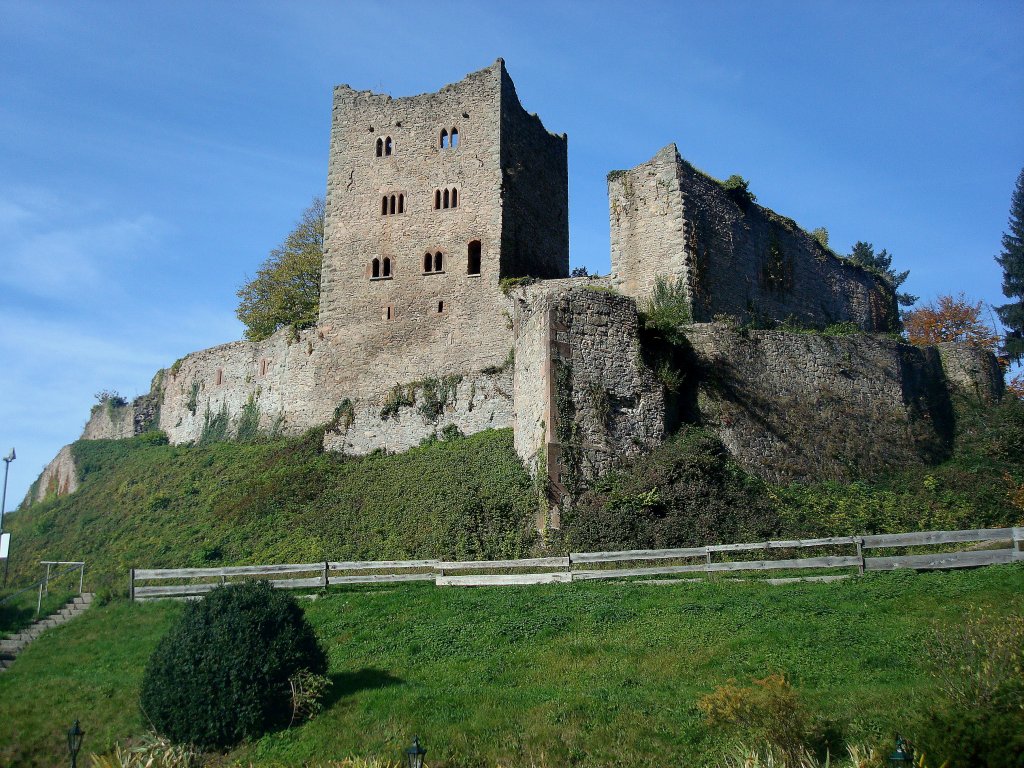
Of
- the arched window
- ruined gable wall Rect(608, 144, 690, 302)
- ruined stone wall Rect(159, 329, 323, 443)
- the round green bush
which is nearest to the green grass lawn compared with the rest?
the round green bush

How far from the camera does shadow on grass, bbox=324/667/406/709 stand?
493 inches

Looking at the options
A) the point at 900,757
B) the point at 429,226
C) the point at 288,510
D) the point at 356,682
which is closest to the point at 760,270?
the point at 429,226

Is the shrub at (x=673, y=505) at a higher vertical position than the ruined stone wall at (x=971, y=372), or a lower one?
lower

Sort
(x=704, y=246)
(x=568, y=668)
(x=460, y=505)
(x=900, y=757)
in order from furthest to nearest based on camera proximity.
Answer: (x=704, y=246)
(x=460, y=505)
(x=568, y=668)
(x=900, y=757)

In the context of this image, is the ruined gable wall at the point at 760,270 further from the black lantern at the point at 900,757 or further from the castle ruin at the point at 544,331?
the black lantern at the point at 900,757

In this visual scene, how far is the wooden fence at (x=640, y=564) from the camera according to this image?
14.9 m

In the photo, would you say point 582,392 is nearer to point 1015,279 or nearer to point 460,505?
point 460,505

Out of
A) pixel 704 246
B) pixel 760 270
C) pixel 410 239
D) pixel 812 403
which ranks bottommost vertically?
pixel 812 403

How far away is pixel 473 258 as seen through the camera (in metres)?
32.3

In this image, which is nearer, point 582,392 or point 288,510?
point 582,392

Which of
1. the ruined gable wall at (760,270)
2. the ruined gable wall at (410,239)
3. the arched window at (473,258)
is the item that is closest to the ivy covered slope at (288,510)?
the ruined gable wall at (410,239)

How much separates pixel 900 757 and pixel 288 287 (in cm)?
3746

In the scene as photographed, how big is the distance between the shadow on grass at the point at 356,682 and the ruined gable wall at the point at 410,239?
1743 cm

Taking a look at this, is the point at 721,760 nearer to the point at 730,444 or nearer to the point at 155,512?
the point at 730,444
